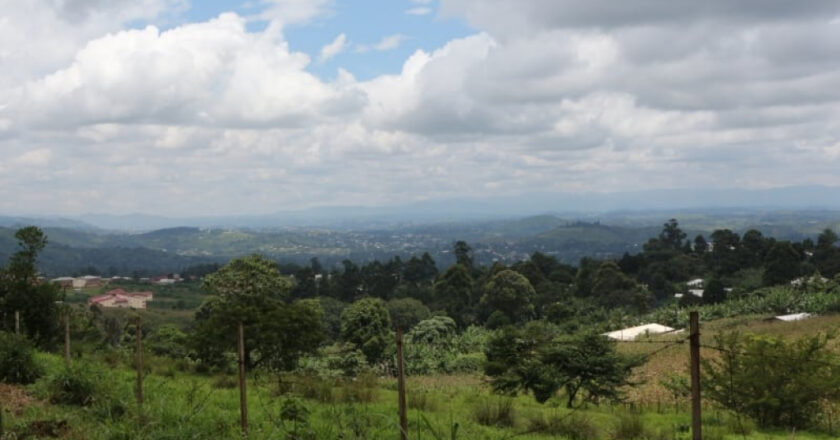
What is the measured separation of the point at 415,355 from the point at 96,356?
18.5 metres

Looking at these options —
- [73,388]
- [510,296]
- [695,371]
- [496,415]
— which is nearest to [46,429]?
[73,388]

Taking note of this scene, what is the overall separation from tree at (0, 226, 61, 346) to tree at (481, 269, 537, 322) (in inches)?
1540

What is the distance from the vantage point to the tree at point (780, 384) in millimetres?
10914

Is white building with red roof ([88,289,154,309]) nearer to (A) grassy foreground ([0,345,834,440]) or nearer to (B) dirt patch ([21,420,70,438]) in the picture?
(A) grassy foreground ([0,345,834,440])

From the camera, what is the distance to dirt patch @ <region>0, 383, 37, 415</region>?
30.0 ft

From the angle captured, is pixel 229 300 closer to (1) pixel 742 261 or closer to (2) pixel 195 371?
(2) pixel 195 371

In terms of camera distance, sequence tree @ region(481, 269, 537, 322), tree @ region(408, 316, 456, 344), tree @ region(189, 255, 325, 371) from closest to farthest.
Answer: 1. tree @ region(189, 255, 325, 371)
2. tree @ region(408, 316, 456, 344)
3. tree @ region(481, 269, 537, 322)

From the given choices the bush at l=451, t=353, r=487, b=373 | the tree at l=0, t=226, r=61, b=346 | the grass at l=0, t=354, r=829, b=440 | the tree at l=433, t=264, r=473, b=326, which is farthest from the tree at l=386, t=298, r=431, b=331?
the grass at l=0, t=354, r=829, b=440

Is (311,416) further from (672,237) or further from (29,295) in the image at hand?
(672,237)

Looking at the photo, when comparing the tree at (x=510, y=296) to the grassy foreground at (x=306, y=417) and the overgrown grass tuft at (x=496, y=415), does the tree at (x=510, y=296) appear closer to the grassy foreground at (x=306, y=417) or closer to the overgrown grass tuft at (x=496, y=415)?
the grassy foreground at (x=306, y=417)

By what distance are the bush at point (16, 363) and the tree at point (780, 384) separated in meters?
11.9

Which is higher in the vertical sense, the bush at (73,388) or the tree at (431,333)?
the bush at (73,388)

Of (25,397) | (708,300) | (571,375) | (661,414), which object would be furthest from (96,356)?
(708,300)

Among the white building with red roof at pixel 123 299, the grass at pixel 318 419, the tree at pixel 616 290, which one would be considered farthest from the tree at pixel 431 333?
the white building with red roof at pixel 123 299
